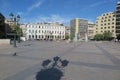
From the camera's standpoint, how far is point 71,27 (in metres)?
190

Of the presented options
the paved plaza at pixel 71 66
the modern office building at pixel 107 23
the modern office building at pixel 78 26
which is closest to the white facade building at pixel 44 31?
the modern office building at pixel 107 23

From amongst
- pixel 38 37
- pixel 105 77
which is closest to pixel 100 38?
pixel 38 37

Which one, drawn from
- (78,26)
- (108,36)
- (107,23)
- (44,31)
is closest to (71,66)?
(108,36)

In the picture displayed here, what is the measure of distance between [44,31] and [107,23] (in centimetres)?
4418

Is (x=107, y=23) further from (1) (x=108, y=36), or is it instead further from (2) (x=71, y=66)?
(2) (x=71, y=66)

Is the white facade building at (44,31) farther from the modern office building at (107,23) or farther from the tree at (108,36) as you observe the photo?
the tree at (108,36)

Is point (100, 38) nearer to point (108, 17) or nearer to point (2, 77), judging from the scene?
point (108, 17)

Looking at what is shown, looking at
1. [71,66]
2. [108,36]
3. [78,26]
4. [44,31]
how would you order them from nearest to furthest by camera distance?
[71,66]
[108,36]
[44,31]
[78,26]

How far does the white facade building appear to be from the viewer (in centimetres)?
→ 11636

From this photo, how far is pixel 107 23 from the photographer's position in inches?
5079

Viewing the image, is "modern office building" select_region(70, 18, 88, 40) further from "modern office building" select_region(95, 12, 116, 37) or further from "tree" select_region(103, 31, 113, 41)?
"tree" select_region(103, 31, 113, 41)

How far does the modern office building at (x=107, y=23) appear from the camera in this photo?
124269mm

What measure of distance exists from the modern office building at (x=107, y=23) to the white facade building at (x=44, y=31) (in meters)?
26.8

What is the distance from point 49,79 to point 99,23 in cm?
13129
